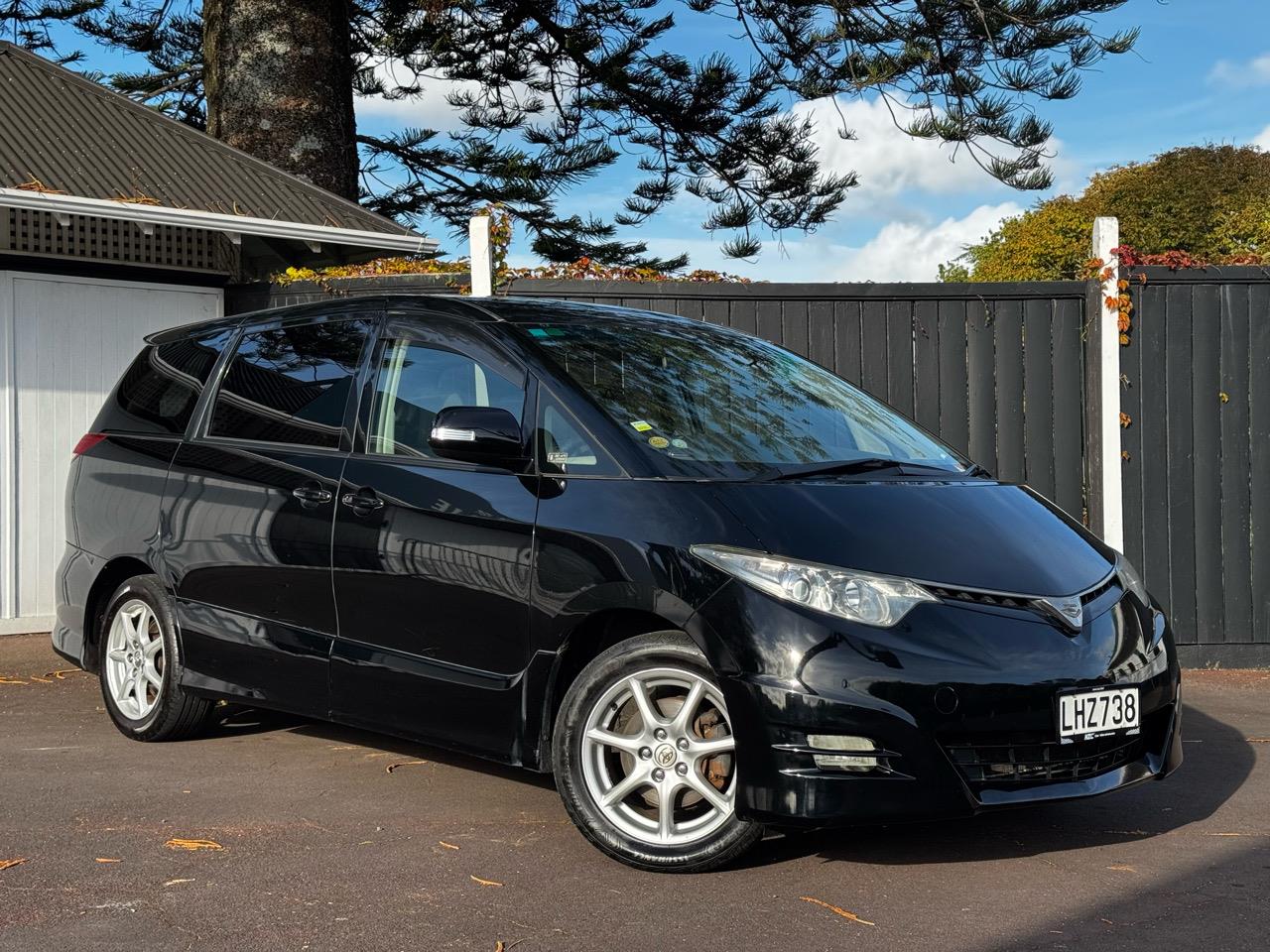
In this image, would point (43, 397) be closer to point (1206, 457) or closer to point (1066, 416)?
point (1066, 416)

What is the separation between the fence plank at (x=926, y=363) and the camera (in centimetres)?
916

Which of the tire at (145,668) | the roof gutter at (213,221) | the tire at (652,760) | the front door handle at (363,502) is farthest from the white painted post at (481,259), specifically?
the tire at (652,760)

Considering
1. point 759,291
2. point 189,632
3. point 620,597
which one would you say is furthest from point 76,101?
point 620,597

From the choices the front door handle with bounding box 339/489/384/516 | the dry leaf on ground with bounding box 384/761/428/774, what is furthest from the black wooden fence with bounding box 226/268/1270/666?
the front door handle with bounding box 339/489/384/516

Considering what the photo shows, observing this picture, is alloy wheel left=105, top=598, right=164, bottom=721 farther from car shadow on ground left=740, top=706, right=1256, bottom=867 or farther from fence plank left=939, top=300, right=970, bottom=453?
fence plank left=939, top=300, right=970, bottom=453

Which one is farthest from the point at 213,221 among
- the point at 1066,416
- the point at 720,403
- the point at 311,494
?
the point at 720,403

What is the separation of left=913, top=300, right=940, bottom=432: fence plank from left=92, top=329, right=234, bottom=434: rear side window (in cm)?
447

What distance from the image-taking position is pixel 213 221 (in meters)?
9.96

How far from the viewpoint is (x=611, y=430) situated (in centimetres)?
477

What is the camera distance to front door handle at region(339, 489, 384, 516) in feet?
17.1

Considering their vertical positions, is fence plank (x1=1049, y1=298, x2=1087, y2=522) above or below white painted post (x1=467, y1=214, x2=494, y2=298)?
below

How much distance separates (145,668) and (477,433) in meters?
2.39

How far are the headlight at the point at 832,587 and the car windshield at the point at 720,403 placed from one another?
456mm

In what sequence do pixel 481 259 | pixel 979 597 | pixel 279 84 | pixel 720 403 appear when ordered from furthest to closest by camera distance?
pixel 279 84, pixel 481 259, pixel 720 403, pixel 979 597
